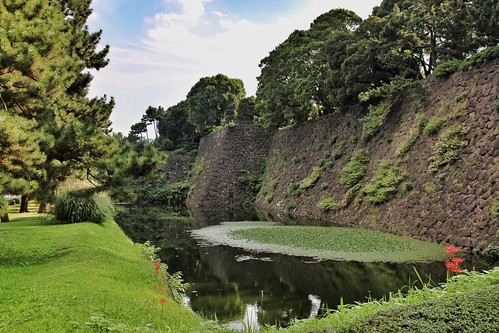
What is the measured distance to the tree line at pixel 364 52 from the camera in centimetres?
1875

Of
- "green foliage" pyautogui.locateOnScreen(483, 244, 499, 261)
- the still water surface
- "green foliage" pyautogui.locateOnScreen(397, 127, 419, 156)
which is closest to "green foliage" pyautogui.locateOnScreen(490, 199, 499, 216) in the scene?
"green foliage" pyautogui.locateOnScreen(483, 244, 499, 261)

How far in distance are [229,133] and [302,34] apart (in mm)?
15379

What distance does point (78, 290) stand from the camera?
5938 millimetres

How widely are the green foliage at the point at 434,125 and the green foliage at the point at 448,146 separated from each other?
728mm

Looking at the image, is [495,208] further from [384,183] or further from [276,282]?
[276,282]

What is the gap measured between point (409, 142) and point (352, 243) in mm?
6629

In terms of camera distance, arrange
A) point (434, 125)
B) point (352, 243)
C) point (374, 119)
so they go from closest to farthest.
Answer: point (352, 243) < point (434, 125) < point (374, 119)

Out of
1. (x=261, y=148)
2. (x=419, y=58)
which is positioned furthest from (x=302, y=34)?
(x=261, y=148)

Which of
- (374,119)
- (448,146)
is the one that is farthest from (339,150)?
(448,146)

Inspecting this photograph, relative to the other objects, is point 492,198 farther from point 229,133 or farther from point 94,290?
point 229,133

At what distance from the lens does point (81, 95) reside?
1742cm

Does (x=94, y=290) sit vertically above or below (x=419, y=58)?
below

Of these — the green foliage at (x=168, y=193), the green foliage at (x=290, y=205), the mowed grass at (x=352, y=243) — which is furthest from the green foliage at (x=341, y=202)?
the green foliage at (x=168, y=193)

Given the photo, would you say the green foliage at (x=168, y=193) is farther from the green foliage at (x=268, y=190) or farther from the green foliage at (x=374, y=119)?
the green foliage at (x=374, y=119)
